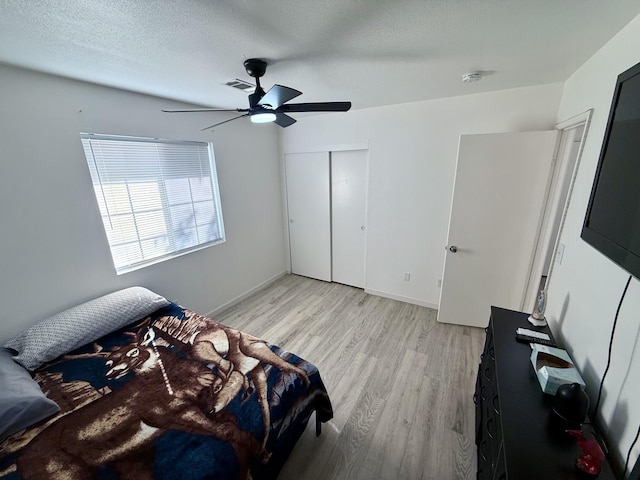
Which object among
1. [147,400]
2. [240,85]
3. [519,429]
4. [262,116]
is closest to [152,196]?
[240,85]

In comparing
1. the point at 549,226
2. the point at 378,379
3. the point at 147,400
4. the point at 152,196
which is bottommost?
the point at 378,379

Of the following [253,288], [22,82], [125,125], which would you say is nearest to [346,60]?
[125,125]

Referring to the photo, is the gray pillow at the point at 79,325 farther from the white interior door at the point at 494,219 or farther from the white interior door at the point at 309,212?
the white interior door at the point at 494,219

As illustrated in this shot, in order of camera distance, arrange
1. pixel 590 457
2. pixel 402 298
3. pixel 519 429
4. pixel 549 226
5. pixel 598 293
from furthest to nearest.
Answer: pixel 402 298
pixel 549 226
pixel 598 293
pixel 519 429
pixel 590 457

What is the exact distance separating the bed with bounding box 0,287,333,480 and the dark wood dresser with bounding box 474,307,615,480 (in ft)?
3.05

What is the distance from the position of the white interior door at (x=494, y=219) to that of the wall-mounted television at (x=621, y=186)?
1374 mm

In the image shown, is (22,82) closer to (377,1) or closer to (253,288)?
(377,1)

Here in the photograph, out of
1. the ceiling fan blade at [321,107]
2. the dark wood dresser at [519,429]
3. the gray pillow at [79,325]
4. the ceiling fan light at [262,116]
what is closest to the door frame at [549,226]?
the dark wood dresser at [519,429]

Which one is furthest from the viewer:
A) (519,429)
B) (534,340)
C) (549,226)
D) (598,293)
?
(549,226)

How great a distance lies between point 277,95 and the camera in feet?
4.42

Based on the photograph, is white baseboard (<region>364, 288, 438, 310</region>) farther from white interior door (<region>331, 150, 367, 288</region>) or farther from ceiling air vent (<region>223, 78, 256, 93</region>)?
ceiling air vent (<region>223, 78, 256, 93</region>)

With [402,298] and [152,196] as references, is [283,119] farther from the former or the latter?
[402,298]

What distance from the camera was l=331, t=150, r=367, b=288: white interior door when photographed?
10.9ft

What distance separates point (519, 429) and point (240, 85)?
268 centimetres
